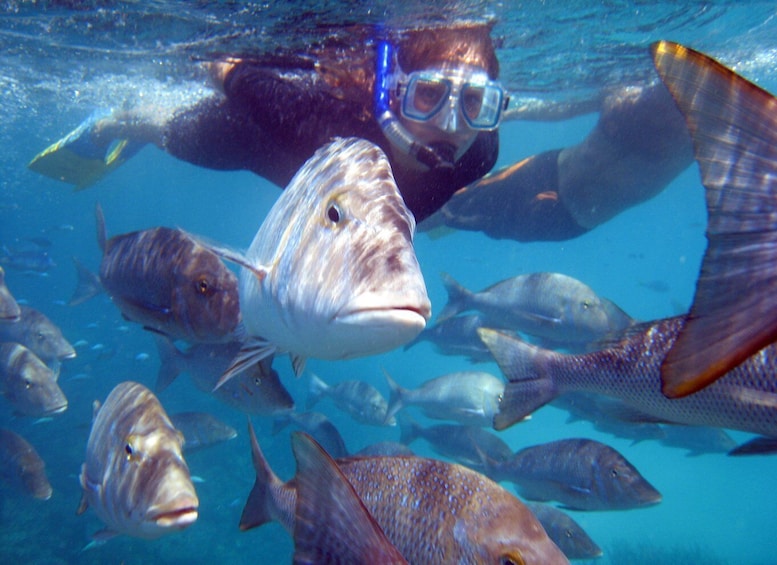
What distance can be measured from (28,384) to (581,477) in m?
7.61

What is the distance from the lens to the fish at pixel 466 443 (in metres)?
8.40

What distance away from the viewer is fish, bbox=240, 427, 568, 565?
160 cm

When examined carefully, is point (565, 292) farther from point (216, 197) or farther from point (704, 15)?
point (216, 197)

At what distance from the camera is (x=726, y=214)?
1119 mm

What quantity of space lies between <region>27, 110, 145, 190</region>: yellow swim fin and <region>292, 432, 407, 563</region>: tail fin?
9.16 metres

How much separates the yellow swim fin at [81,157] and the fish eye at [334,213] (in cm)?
878

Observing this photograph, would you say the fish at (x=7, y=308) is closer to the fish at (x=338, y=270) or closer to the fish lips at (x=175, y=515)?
the fish lips at (x=175, y=515)

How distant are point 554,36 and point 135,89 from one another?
41.5 ft

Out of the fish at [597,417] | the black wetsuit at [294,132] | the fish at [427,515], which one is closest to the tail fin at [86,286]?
the black wetsuit at [294,132]

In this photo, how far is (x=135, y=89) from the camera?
48.5ft

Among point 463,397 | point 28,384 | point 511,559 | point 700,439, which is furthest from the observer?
point 700,439

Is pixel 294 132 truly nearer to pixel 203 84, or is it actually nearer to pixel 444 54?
pixel 444 54

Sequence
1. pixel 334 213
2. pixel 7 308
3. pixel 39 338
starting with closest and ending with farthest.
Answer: pixel 334 213, pixel 7 308, pixel 39 338

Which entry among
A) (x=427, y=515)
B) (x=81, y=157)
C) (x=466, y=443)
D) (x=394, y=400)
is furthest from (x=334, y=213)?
(x=394, y=400)
